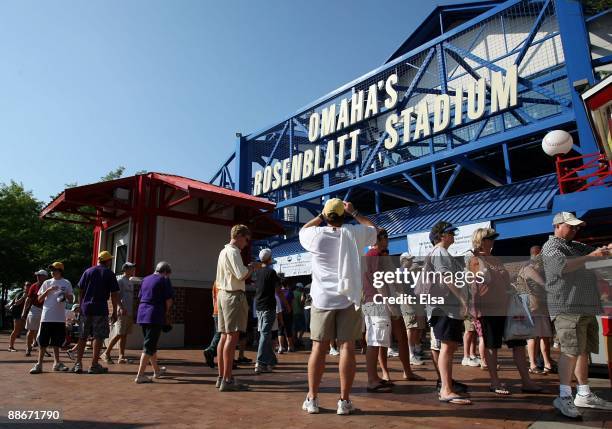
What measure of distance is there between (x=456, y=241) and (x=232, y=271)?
417 inches

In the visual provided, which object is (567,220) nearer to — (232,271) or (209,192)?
(232,271)

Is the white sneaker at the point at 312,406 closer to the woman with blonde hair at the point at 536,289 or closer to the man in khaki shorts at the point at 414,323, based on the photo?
the woman with blonde hair at the point at 536,289

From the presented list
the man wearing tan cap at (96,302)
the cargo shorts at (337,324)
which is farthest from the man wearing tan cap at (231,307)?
the man wearing tan cap at (96,302)

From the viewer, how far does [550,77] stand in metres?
15.6

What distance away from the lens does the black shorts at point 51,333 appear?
654 cm

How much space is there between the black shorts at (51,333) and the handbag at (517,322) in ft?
19.9

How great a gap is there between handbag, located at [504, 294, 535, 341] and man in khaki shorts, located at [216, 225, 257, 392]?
2.85m

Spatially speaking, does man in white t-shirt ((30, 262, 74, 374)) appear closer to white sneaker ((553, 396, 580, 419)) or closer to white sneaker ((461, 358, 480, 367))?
white sneaker ((461, 358, 480, 367))

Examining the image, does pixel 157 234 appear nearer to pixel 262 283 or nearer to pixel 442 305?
pixel 262 283

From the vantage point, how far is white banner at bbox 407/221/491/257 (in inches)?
540

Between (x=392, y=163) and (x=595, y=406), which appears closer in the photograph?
(x=595, y=406)

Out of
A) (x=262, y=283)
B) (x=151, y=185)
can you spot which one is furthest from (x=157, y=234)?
(x=262, y=283)

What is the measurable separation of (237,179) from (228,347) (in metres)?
22.1

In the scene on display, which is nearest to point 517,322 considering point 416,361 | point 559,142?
point 416,361
